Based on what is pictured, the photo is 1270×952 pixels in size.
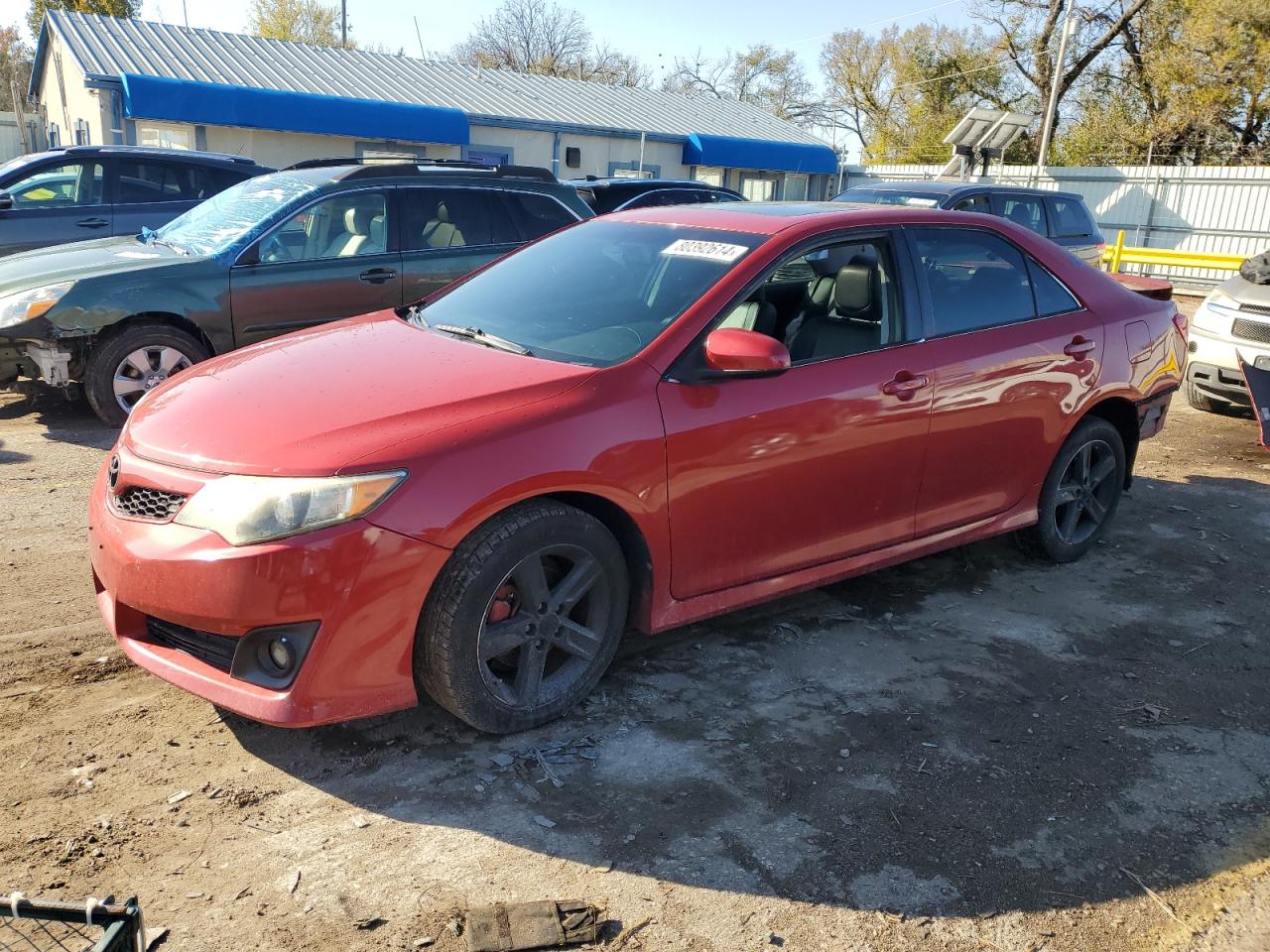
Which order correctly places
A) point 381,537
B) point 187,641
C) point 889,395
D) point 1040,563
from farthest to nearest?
1. point 1040,563
2. point 889,395
3. point 187,641
4. point 381,537

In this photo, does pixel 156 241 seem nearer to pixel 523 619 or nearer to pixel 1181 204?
pixel 523 619

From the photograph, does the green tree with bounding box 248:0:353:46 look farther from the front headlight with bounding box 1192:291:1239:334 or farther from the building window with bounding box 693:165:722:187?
the front headlight with bounding box 1192:291:1239:334

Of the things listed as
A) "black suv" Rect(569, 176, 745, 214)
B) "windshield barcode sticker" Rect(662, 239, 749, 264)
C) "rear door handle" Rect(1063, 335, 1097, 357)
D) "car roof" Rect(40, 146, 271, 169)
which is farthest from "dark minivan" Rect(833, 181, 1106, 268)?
"windshield barcode sticker" Rect(662, 239, 749, 264)

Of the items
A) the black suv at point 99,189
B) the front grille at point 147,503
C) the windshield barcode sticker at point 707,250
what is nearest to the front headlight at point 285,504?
the front grille at point 147,503

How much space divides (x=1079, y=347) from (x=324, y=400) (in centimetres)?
347

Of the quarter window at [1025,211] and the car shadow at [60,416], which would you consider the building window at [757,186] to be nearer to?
the quarter window at [1025,211]

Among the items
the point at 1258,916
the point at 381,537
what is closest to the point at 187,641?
the point at 381,537

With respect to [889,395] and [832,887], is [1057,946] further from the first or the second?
[889,395]

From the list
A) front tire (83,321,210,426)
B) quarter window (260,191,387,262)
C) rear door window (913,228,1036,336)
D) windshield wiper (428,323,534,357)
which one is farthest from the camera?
quarter window (260,191,387,262)

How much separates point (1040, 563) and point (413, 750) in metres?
3.42

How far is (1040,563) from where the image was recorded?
5.25 m

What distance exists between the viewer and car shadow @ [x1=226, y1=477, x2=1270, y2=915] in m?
2.86

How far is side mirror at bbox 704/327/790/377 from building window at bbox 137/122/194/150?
772 inches

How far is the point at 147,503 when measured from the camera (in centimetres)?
312
